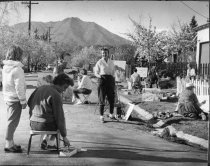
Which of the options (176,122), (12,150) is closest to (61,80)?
(12,150)

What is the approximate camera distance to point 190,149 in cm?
723

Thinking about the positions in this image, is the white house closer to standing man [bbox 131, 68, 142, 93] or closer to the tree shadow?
standing man [bbox 131, 68, 142, 93]

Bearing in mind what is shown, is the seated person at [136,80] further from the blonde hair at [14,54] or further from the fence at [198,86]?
the blonde hair at [14,54]

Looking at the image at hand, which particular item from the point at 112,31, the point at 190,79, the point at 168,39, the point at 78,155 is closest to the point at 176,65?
the point at 190,79

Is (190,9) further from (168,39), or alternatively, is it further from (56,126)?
(168,39)

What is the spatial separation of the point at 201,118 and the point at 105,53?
112 inches

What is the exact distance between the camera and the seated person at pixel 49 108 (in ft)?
20.1

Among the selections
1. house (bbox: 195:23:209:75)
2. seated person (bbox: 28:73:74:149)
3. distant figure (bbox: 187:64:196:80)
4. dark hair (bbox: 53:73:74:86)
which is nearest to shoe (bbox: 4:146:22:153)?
seated person (bbox: 28:73:74:149)

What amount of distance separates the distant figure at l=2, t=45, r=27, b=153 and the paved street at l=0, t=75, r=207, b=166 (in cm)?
30

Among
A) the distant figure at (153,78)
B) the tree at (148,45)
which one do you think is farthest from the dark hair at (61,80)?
the tree at (148,45)

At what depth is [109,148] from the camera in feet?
22.7

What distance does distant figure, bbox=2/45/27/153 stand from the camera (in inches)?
246

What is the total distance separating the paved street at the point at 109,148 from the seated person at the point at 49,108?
0.43 meters

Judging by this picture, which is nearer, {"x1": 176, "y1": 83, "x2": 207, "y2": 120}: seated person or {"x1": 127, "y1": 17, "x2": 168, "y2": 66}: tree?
{"x1": 176, "y1": 83, "x2": 207, "y2": 120}: seated person
